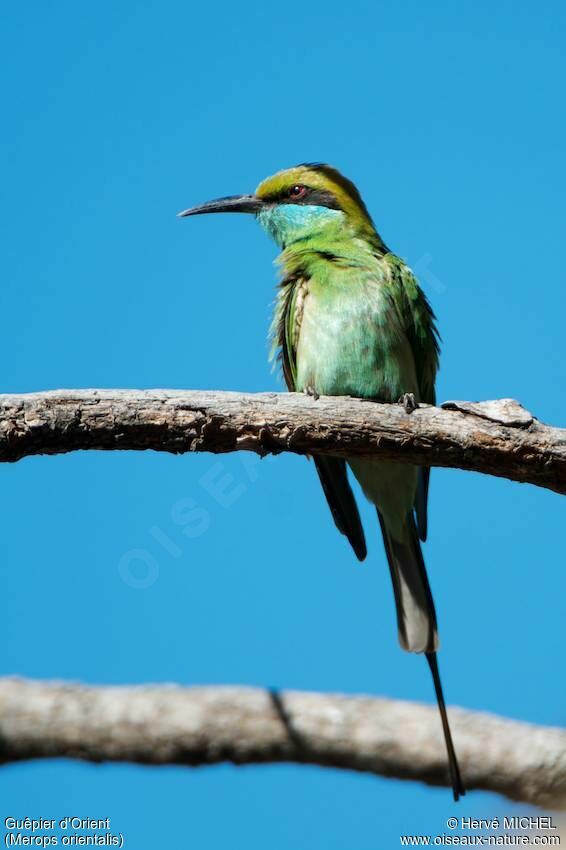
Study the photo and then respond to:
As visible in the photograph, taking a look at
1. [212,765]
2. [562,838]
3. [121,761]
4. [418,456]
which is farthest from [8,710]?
[562,838]

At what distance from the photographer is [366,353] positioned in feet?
13.8

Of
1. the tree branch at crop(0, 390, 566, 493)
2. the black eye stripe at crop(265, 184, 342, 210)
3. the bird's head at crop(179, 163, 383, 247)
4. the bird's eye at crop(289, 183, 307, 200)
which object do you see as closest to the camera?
the tree branch at crop(0, 390, 566, 493)

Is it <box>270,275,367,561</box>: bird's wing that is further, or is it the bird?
<box>270,275,367,561</box>: bird's wing

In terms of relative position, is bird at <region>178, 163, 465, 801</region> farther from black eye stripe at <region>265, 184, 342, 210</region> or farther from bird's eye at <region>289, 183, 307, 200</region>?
bird's eye at <region>289, 183, 307, 200</region>

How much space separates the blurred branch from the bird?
50cm

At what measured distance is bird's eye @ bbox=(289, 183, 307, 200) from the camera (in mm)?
5227

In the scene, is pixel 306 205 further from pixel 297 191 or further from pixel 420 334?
pixel 420 334

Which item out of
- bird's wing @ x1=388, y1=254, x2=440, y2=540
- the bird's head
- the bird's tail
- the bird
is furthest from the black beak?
the bird's tail

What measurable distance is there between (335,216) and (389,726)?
8.49ft

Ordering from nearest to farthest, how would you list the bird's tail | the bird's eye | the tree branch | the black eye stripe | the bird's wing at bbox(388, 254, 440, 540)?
1. the tree branch
2. the bird's tail
3. the bird's wing at bbox(388, 254, 440, 540)
4. the black eye stripe
5. the bird's eye

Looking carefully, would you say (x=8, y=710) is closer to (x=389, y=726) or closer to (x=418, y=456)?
(x=389, y=726)

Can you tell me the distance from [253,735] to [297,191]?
296 centimetres

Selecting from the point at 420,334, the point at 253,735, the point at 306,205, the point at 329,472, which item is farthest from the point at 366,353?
the point at 253,735

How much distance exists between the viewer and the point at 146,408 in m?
3.21
